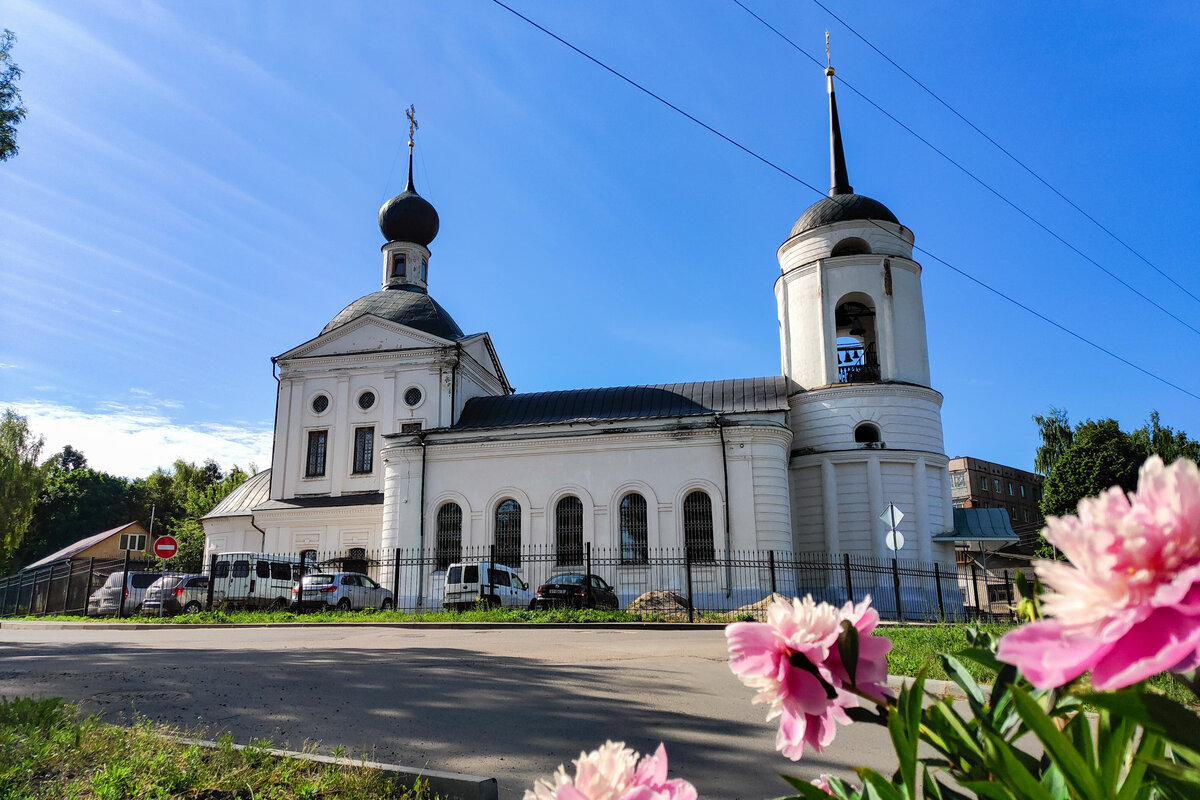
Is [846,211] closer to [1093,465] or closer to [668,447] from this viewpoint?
[668,447]

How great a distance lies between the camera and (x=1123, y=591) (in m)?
0.68

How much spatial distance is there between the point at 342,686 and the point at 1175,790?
26.0 ft

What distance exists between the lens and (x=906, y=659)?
8609mm

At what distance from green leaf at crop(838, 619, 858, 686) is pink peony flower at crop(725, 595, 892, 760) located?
0.02 metres

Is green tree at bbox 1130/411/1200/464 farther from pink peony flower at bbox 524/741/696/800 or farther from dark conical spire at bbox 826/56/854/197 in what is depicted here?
pink peony flower at bbox 524/741/696/800

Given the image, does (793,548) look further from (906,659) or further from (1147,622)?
(1147,622)

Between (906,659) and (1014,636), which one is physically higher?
(1014,636)

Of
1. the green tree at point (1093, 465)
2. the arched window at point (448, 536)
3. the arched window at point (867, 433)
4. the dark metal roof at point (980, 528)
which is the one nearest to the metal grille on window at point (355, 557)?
the arched window at point (448, 536)

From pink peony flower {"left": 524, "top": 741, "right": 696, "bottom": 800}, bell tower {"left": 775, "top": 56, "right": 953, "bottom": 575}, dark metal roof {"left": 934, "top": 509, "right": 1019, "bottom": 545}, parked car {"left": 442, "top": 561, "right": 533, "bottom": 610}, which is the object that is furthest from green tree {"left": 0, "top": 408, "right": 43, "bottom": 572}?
pink peony flower {"left": 524, "top": 741, "right": 696, "bottom": 800}

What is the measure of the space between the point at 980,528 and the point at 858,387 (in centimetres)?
571

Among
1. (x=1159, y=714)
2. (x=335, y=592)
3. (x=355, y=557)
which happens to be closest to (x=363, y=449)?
(x=355, y=557)

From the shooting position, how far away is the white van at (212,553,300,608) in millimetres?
23750

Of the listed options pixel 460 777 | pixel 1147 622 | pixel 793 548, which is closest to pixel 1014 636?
pixel 1147 622

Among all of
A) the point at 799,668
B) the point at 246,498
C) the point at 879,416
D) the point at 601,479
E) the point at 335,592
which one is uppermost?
the point at 879,416
